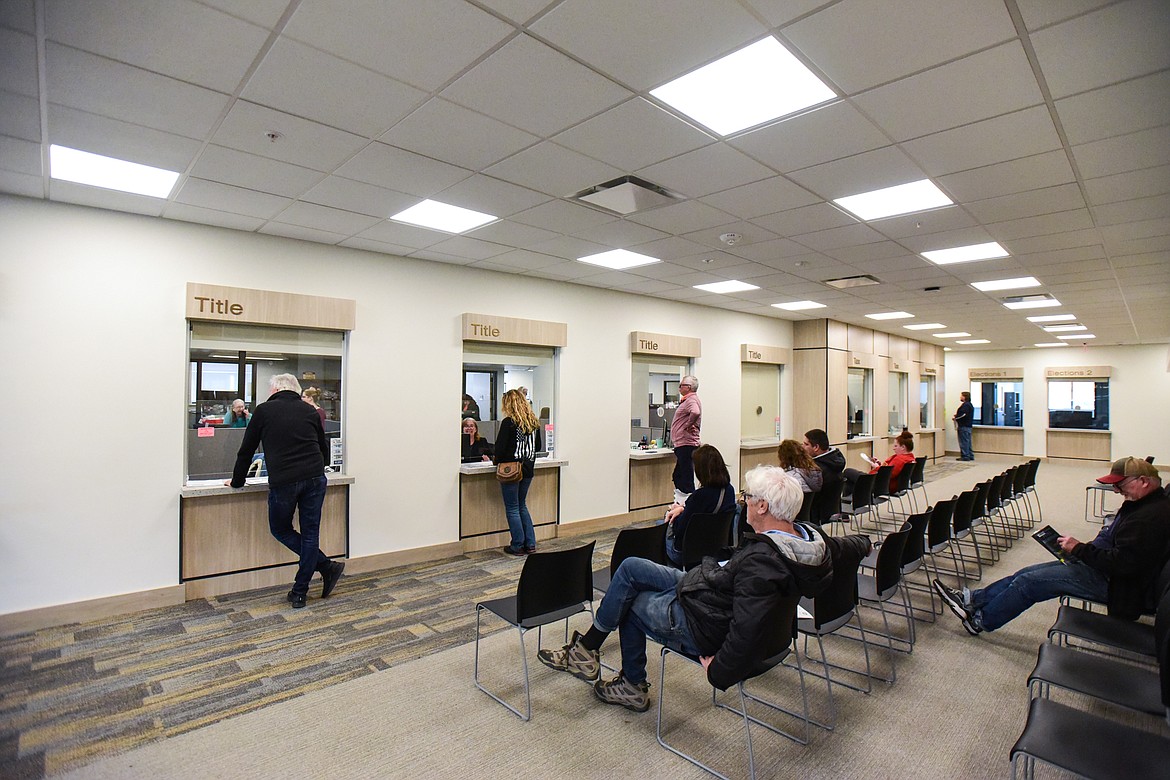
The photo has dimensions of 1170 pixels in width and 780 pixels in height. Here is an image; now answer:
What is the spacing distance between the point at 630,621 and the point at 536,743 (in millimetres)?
715

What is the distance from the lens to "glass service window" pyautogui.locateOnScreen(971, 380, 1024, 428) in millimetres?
15812

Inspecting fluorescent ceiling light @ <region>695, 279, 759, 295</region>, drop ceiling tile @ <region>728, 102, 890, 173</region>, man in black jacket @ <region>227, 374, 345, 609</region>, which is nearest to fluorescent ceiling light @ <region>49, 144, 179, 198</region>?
man in black jacket @ <region>227, 374, 345, 609</region>

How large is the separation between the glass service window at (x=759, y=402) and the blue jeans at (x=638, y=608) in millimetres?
6786

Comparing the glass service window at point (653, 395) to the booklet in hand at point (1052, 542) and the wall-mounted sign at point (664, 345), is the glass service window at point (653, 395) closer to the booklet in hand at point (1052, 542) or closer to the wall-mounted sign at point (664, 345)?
the wall-mounted sign at point (664, 345)

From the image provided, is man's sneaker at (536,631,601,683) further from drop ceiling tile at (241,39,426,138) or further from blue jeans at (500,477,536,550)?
drop ceiling tile at (241,39,426,138)

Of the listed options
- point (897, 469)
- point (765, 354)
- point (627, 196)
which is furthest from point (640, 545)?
point (765, 354)

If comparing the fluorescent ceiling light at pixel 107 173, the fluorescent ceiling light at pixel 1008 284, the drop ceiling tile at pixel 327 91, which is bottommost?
the fluorescent ceiling light at pixel 107 173

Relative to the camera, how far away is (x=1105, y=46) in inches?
87.7

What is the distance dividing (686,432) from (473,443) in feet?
7.75

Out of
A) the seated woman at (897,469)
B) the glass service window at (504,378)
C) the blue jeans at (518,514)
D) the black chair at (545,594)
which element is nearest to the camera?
the black chair at (545,594)

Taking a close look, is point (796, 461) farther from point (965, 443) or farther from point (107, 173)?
point (965, 443)

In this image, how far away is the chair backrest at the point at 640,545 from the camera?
3.60m

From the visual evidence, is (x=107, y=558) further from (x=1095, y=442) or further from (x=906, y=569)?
(x=1095, y=442)

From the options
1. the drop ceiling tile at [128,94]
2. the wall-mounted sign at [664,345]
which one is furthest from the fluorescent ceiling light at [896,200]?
the drop ceiling tile at [128,94]
